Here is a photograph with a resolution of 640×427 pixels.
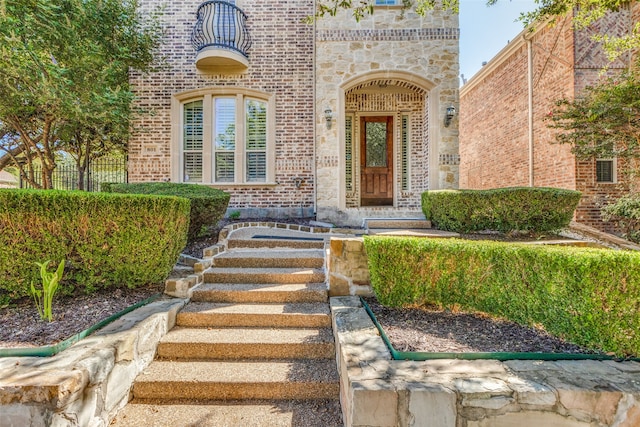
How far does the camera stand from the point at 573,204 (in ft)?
16.7

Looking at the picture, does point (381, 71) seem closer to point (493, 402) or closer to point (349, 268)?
point (349, 268)

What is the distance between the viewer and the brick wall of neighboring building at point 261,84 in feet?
22.5

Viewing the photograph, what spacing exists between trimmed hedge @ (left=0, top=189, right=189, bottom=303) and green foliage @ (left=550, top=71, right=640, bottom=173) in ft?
23.0

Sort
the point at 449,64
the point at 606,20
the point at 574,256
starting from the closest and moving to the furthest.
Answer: the point at 574,256 < the point at 449,64 < the point at 606,20

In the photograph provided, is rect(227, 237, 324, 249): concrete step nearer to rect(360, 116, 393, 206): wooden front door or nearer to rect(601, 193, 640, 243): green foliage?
rect(360, 116, 393, 206): wooden front door

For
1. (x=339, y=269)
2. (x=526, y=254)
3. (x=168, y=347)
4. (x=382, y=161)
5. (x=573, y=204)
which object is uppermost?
(x=382, y=161)

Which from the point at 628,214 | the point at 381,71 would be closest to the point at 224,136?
the point at 381,71

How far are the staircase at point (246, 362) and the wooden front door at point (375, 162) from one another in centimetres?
498

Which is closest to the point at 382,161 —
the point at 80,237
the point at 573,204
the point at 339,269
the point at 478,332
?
the point at 573,204

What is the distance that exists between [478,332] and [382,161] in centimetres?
615

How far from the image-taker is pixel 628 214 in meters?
5.73

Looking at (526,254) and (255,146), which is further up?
(255,146)

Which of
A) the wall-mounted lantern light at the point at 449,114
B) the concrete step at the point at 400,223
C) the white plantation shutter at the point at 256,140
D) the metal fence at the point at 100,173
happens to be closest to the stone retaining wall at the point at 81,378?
the concrete step at the point at 400,223

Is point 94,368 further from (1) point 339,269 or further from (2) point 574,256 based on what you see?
(2) point 574,256
